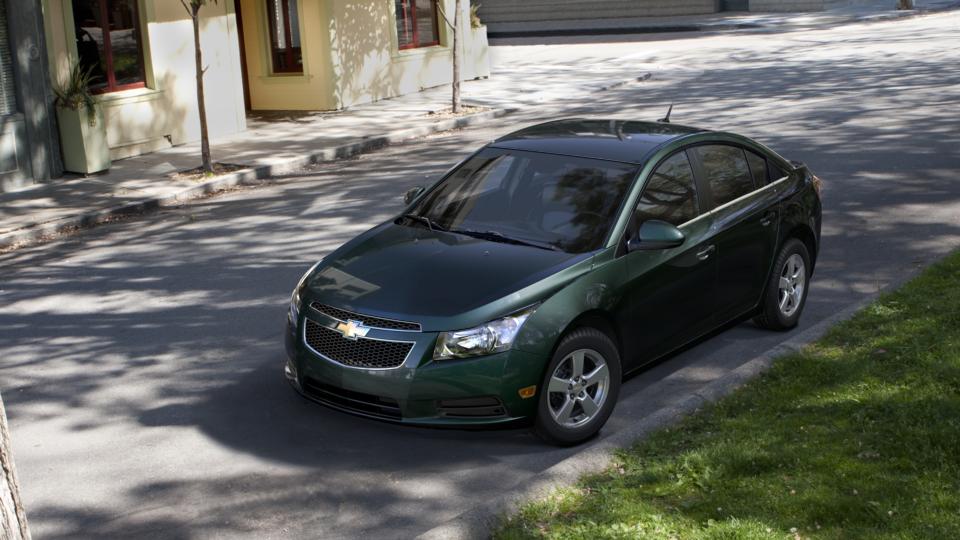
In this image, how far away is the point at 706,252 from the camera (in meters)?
7.68

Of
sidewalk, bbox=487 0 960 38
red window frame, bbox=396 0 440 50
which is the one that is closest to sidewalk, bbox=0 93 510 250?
red window frame, bbox=396 0 440 50

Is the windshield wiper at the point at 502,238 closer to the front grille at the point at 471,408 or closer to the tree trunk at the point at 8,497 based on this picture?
the front grille at the point at 471,408

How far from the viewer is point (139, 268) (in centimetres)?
1146

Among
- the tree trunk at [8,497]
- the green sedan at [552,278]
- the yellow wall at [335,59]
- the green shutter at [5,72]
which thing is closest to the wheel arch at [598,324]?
the green sedan at [552,278]

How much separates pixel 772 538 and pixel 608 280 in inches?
89.0

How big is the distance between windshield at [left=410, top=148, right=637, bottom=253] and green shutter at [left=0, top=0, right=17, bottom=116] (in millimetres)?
10104

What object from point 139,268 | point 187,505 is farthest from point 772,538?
point 139,268

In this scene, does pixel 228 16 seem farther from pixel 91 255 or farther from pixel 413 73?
pixel 91 255

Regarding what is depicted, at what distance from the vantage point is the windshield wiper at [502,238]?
717 centimetres

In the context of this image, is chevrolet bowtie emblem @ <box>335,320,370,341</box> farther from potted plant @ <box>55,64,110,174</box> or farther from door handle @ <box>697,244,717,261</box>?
potted plant @ <box>55,64,110,174</box>

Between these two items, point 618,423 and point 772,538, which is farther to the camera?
point 618,423

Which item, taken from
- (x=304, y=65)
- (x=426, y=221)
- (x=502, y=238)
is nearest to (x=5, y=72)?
(x=304, y=65)

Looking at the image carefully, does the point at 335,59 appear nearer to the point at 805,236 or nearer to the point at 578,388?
the point at 805,236

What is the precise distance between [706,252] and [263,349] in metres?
3.38
